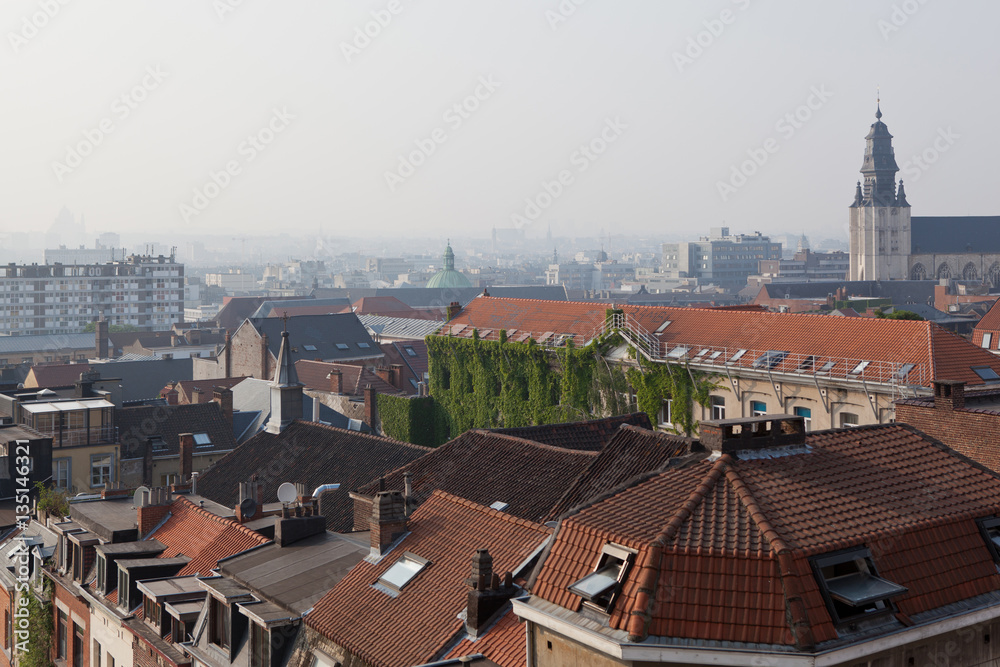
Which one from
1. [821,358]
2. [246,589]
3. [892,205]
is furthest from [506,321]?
[892,205]

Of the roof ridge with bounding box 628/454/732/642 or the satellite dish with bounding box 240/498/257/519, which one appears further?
the satellite dish with bounding box 240/498/257/519

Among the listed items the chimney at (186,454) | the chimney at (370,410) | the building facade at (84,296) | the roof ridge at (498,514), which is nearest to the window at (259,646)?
the roof ridge at (498,514)

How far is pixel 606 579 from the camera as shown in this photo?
13.4 meters

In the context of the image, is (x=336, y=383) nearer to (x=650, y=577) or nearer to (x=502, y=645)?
(x=502, y=645)

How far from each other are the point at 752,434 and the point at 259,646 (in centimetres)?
1039

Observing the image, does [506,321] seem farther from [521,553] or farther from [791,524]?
[791,524]

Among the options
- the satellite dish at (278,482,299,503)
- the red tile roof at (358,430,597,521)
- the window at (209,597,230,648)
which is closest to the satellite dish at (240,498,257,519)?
the satellite dish at (278,482,299,503)

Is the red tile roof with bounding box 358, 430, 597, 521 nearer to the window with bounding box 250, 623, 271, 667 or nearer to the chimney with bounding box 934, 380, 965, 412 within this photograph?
the window with bounding box 250, 623, 271, 667

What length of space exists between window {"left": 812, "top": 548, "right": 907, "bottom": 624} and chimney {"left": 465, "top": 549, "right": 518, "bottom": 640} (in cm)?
602

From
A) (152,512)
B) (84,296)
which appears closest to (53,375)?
(152,512)

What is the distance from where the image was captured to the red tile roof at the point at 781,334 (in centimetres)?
4369

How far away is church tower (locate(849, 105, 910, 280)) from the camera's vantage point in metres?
184

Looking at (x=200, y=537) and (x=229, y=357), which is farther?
(x=229, y=357)

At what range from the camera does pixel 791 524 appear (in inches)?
529
